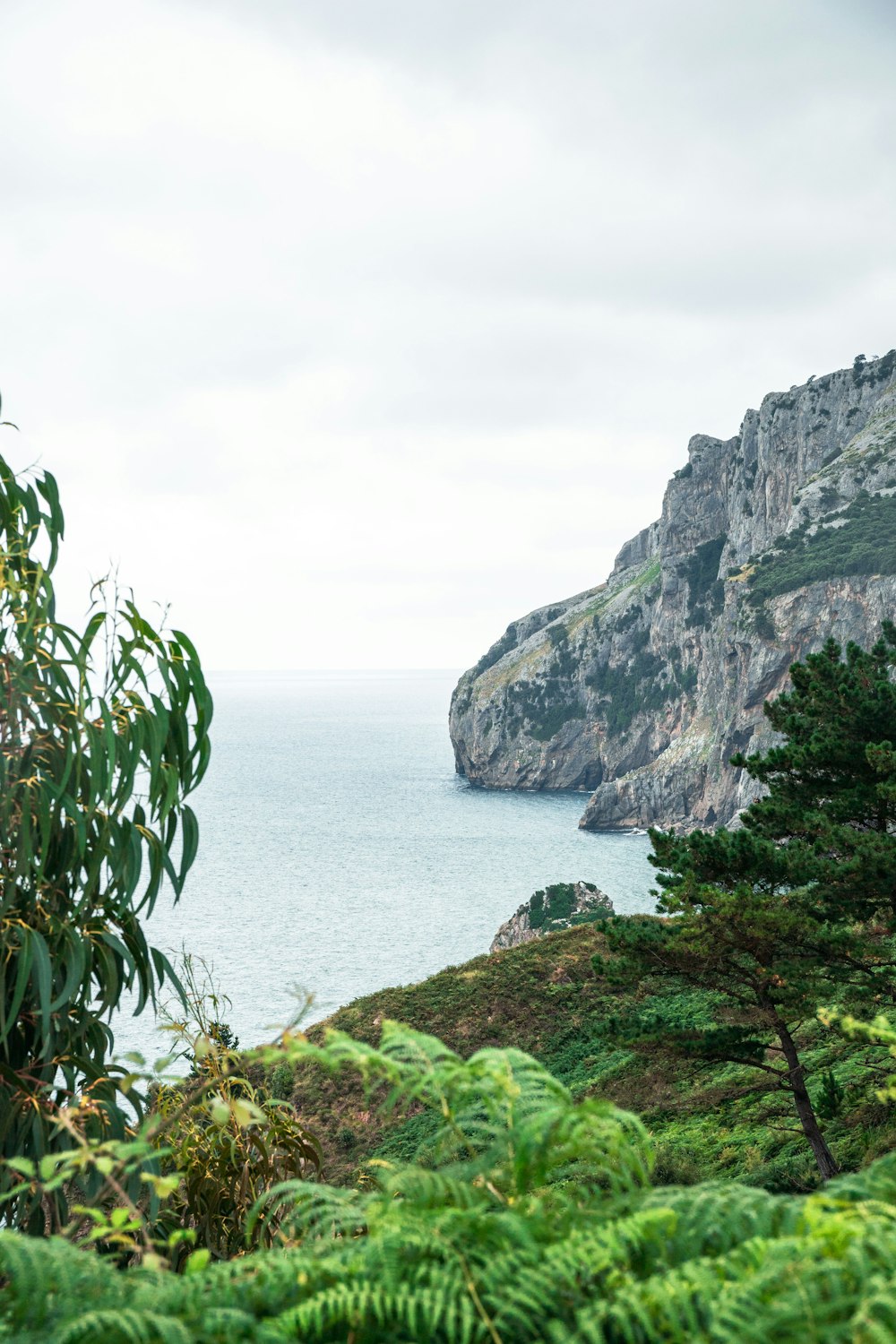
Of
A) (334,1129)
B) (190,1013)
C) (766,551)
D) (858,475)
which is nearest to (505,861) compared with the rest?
(766,551)

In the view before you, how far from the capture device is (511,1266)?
7.28ft

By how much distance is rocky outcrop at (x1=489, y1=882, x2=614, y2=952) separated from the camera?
161 ft

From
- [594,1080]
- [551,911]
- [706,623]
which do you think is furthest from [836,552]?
[594,1080]

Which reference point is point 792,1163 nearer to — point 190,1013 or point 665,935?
point 665,935

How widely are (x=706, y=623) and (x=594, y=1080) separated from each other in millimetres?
107656

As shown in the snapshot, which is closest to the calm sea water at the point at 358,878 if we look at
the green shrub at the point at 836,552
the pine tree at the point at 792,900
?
the pine tree at the point at 792,900

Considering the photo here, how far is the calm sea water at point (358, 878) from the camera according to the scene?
60594mm

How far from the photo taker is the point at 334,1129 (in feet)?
79.1

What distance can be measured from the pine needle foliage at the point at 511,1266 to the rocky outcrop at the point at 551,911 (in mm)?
47086

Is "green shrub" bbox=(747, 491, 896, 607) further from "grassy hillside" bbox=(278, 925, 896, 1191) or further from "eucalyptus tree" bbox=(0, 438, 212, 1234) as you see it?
"eucalyptus tree" bbox=(0, 438, 212, 1234)

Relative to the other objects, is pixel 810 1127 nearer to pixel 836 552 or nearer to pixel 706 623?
pixel 836 552

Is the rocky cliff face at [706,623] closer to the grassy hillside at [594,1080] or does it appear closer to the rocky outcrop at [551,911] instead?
the rocky outcrop at [551,911]

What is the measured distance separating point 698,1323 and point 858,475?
103 meters

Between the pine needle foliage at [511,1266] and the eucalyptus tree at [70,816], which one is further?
the eucalyptus tree at [70,816]
